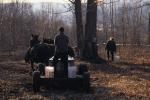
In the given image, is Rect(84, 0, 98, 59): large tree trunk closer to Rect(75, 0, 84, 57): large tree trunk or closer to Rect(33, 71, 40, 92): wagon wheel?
Rect(75, 0, 84, 57): large tree trunk

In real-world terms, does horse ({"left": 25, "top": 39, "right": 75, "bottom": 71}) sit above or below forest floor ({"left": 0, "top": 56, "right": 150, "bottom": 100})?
above

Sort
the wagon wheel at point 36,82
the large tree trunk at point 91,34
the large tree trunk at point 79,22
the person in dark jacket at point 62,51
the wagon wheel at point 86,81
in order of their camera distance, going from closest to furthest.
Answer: the wagon wheel at point 86,81 < the wagon wheel at point 36,82 < the person in dark jacket at point 62,51 < the large tree trunk at point 91,34 < the large tree trunk at point 79,22

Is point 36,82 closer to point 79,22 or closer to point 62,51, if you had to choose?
point 62,51

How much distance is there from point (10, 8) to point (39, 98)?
225 feet

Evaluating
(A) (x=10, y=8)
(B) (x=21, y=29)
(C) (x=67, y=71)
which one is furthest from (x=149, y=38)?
(C) (x=67, y=71)

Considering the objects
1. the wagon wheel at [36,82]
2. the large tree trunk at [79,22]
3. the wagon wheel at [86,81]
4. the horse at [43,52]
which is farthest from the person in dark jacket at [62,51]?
the large tree trunk at [79,22]

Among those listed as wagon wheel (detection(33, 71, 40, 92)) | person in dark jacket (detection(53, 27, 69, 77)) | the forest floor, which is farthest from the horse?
wagon wheel (detection(33, 71, 40, 92))

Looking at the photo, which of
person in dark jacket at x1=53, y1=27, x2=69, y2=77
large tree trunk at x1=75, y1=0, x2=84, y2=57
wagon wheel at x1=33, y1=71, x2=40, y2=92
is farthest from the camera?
large tree trunk at x1=75, y1=0, x2=84, y2=57

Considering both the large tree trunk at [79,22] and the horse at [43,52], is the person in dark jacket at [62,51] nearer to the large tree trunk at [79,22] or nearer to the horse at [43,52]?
the horse at [43,52]

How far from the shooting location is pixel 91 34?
3412cm

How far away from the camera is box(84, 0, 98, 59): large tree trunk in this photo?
33.5 m

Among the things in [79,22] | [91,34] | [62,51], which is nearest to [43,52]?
[62,51]

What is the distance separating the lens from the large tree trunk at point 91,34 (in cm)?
3347

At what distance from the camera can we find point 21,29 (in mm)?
76562
